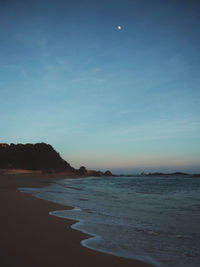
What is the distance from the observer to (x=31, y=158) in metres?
105

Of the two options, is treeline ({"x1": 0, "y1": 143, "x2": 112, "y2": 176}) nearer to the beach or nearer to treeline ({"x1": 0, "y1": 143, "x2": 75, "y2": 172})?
treeline ({"x1": 0, "y1": 143, "x2": 75, "y2": 172})

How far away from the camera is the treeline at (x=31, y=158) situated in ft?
314

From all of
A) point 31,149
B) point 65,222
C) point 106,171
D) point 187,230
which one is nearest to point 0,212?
point 65,222

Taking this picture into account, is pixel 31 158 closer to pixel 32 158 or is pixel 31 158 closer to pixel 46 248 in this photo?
pixel 32 158

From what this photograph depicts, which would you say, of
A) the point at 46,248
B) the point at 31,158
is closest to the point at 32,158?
the point at 31,158

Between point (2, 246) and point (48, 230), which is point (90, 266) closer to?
point (2, 246)

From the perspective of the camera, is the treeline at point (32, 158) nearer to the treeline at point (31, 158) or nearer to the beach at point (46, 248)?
the treeline at point (31, 158)

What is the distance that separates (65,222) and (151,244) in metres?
2.48

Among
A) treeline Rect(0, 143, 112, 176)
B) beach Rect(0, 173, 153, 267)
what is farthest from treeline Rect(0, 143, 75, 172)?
beach Rect(0, 173, 153, 267)

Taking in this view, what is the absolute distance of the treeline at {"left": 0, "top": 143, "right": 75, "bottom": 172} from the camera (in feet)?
314

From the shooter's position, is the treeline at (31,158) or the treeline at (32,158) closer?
the treeline at (31,158)

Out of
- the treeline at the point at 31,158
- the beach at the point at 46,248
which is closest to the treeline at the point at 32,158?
the treeline at the point at 31,158

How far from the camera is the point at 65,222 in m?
5.70

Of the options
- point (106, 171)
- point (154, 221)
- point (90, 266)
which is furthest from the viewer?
point (106, 171)
